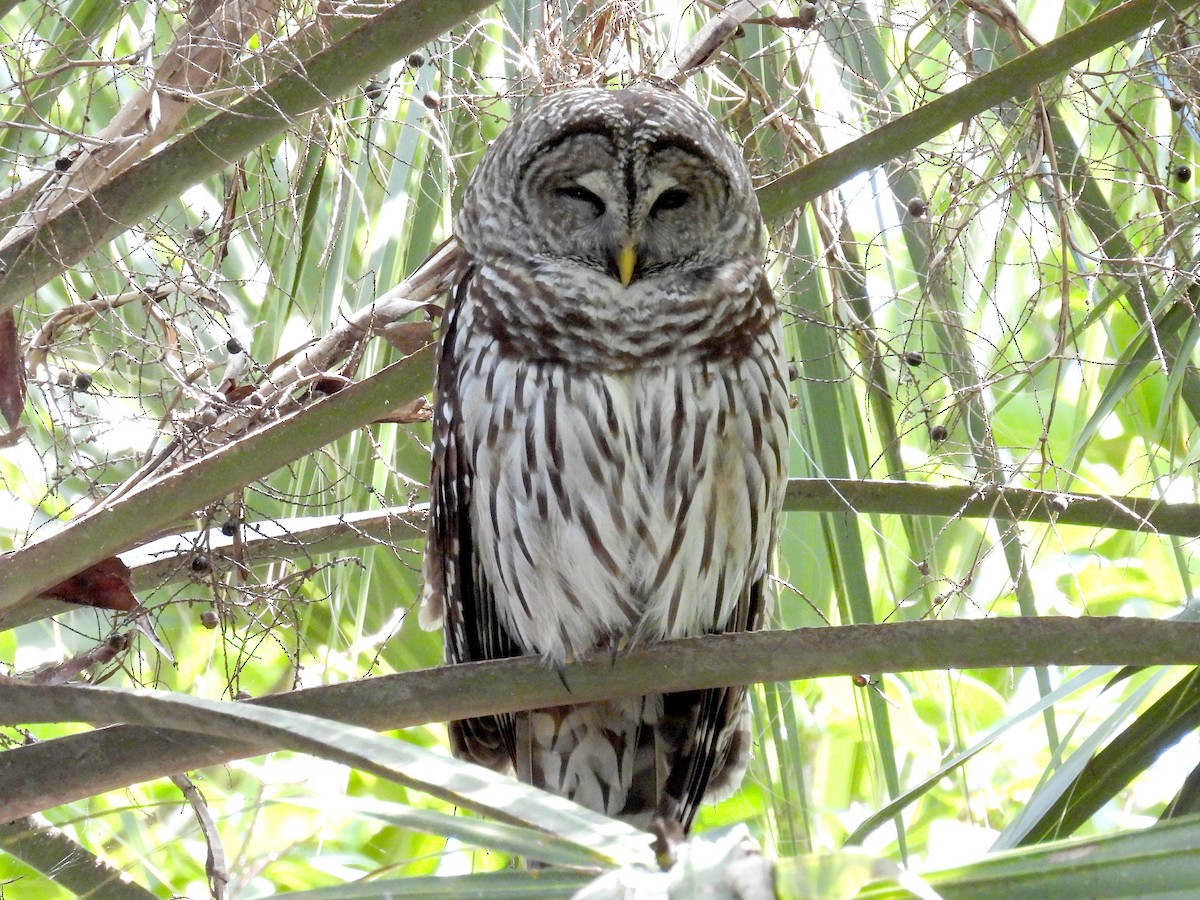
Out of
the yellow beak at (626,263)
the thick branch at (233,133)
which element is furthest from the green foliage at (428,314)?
the yellow beak at (626,263)

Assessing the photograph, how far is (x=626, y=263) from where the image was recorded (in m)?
2.35

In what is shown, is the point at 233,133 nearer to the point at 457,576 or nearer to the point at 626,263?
the point at 626,263

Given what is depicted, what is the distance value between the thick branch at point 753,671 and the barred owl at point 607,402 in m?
0.70

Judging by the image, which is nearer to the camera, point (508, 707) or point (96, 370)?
point (508, 707)

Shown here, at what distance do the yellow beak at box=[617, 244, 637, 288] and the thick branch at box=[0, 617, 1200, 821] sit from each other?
0.92m

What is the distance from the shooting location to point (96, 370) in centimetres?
247

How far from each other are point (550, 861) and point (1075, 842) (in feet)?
0.91

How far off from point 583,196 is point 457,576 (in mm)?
713

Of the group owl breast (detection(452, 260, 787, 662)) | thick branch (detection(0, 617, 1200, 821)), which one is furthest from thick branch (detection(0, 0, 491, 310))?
owl breast (detection(452, 260, 787, 662))

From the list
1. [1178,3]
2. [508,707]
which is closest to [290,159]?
[508,707]

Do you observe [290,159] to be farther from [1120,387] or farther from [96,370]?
[1120,387]

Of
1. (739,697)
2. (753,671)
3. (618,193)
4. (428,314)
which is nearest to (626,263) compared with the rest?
(618,193)

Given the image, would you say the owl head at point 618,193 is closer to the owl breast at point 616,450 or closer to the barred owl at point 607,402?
the barred owl at point 607,402

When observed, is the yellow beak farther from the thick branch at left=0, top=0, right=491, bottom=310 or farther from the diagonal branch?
the thick branch at left=0, top=0, right=491, bottom=310
